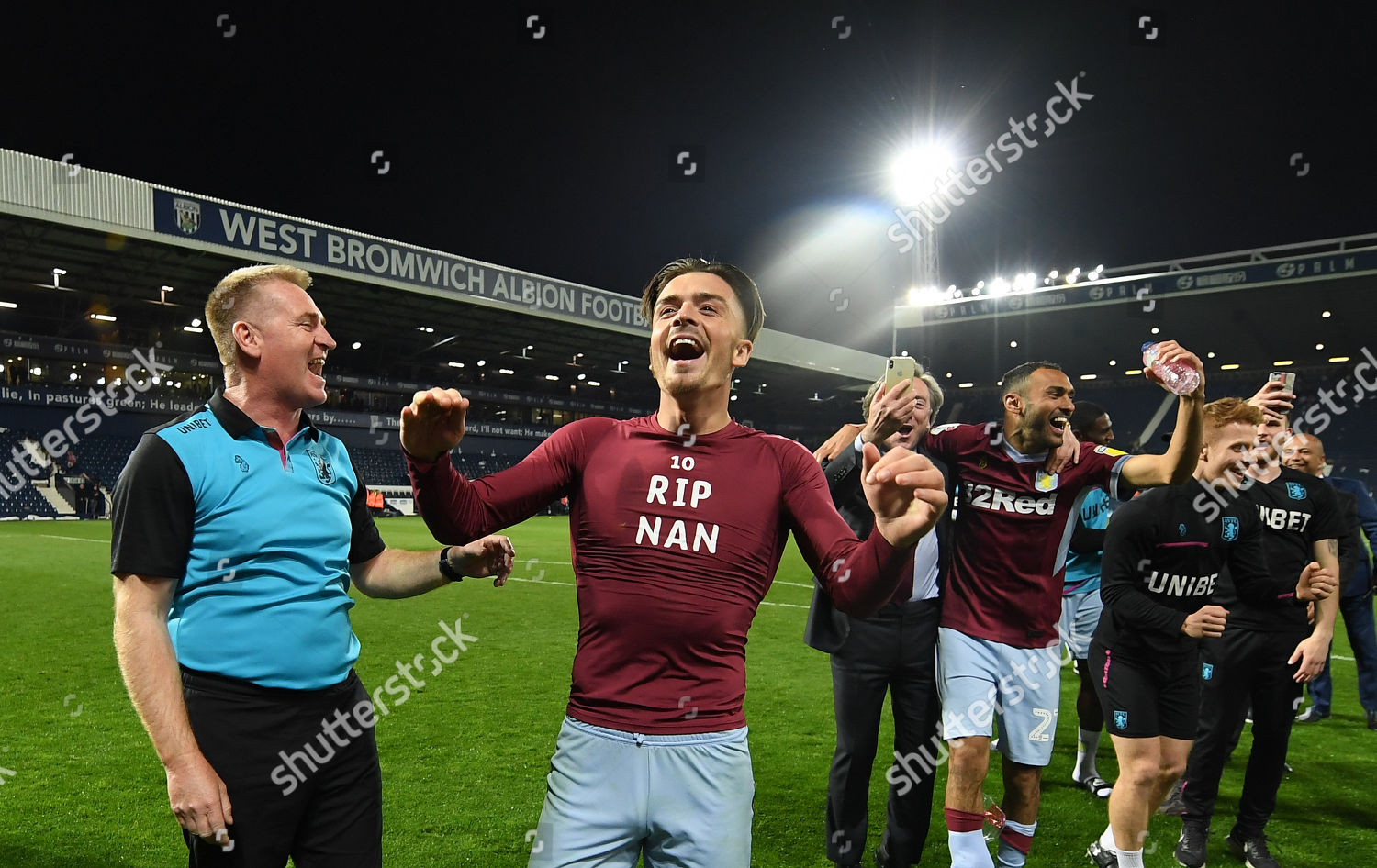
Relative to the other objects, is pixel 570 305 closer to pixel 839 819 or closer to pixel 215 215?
pixel 215 215

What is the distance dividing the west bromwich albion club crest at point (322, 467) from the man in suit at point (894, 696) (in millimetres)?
2097

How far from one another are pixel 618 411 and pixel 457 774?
4459cm

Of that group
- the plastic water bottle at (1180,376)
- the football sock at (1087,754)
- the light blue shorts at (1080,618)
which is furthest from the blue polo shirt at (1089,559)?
the plastic water bottle at (1180,376)

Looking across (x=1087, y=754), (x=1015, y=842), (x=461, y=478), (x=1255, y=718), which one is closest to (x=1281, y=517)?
(x=1255, y=718)

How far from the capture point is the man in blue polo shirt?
1.98 metres

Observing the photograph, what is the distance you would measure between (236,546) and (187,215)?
23940 millimetres

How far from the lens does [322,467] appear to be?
2455 mm

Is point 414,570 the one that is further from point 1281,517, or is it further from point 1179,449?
point 1281,517

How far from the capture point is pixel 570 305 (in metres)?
30.4

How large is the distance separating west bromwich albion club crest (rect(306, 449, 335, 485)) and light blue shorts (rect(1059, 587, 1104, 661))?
4971 millimetres

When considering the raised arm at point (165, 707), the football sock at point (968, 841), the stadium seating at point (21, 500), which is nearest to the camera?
the raised arm at point (165, 707)

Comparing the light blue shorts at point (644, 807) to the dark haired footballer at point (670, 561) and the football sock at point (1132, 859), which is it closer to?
the dark haired footballer at point (670, 561)

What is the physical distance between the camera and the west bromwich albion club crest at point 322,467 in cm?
243

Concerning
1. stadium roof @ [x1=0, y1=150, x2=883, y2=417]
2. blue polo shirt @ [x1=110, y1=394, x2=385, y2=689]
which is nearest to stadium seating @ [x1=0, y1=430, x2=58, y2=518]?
stadium roof @ [x1=0, y1=150, x2=883, y2=417]
